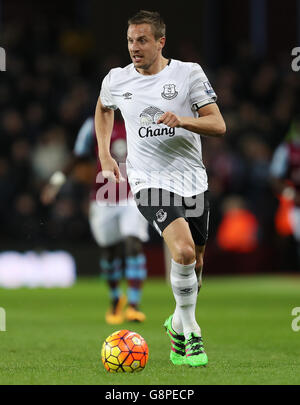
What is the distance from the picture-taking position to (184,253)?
617cm

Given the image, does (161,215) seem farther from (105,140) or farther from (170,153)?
(105,140)

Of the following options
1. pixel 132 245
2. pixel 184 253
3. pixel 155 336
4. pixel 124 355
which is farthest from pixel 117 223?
pixel 124 355

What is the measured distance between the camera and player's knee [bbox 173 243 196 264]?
20.2 ft

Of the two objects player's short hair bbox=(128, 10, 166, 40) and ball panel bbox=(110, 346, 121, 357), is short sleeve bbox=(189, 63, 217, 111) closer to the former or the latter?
player's short hair bbox=(128, 10, 166, 40)

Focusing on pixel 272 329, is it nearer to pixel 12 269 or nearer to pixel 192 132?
pixel 192 132

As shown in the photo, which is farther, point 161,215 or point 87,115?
point 87,115

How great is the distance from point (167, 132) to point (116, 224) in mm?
3889

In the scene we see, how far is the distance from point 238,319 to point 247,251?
22.9 feet

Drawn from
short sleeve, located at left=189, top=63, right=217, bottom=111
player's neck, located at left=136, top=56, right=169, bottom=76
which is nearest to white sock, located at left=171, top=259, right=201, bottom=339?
short sleeve, located at left=189, top=63, right=217, bottom=111

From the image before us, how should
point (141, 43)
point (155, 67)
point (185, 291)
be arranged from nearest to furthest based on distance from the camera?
point (185, 291) → point (141, 43) → point (155, 67)

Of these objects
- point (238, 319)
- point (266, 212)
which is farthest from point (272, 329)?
point (266, 212)

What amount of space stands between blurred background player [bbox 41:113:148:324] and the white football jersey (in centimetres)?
303

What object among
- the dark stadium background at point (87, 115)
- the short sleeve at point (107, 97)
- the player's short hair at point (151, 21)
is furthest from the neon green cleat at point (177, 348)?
the dark stadium background at point (87, 115)

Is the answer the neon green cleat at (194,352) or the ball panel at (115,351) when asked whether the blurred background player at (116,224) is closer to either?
the neon green cleat at (194,352)
